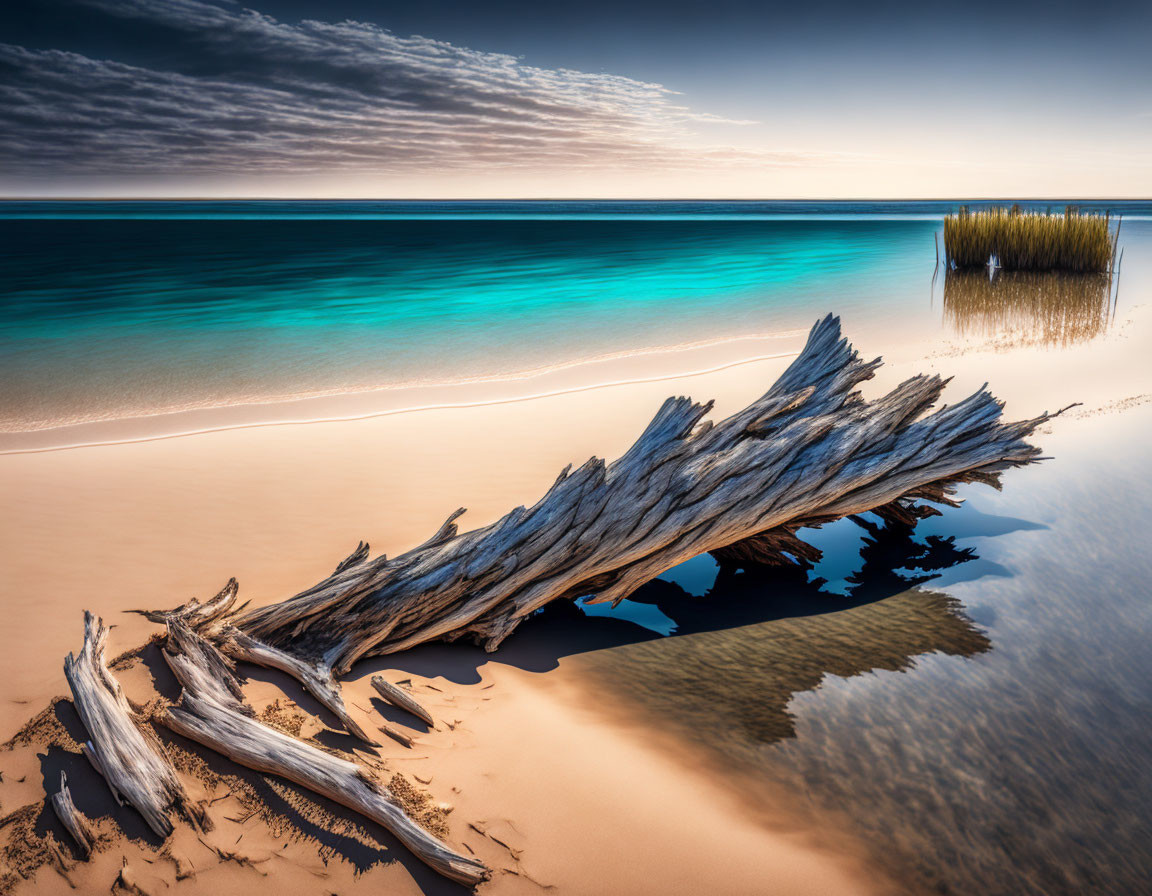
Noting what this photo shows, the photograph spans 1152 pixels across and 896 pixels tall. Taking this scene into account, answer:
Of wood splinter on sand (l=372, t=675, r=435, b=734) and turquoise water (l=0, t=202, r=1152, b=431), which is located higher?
turquoise water (l=0, t=202, r=1152, b=431)

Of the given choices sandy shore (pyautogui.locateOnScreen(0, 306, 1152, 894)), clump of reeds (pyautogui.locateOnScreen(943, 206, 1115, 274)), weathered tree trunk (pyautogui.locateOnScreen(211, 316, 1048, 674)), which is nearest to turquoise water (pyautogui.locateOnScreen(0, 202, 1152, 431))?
clump of reeds (pyautogui.locateOnScreen(943, 206, 1115, 274))

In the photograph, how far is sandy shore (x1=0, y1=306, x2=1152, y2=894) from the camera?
2.35 m

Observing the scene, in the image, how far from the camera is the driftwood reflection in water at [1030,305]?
39.3 ft

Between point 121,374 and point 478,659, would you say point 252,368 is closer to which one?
point 121,374

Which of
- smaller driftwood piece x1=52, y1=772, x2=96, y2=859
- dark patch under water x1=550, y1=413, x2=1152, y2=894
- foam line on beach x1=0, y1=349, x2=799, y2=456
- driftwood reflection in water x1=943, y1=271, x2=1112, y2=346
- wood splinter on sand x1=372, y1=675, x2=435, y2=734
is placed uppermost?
driftwood reflection in water x1=943, y1=271, x2=1112, y2=346

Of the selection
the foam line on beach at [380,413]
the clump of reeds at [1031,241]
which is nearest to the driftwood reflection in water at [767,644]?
the foam line on beach at [380,413]

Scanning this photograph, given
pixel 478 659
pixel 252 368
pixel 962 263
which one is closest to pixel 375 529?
pixel 478 659

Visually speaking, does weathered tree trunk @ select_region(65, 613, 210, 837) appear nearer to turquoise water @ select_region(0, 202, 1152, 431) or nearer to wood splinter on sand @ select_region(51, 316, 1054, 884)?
wood splinter on sand @ select_region(51, 316, 1054, 884)

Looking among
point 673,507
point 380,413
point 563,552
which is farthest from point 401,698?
point 380,413

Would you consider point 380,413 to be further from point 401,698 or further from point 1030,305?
point 1030,305

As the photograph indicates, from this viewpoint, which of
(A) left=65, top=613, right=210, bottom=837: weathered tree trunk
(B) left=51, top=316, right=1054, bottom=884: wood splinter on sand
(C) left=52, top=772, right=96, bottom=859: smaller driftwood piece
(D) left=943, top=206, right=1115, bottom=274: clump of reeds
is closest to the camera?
(C) left=52, top=772, right=96, bottom=859: smaller driftwood piece

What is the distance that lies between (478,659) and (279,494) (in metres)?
2.71

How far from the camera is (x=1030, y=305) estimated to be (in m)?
14.7

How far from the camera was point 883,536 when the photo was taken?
16.7ft
